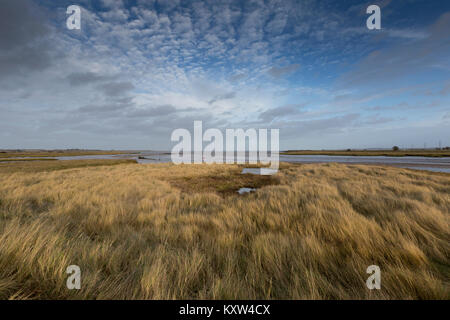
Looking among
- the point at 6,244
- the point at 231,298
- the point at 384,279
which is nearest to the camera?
the point at 231,298

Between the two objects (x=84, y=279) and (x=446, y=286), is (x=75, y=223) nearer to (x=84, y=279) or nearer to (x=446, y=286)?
(x=84, y=279)

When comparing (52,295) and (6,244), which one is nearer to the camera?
(52,295)

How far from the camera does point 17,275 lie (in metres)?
1.84

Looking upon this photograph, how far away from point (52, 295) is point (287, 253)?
2.88 m

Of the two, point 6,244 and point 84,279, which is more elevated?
point 6,244

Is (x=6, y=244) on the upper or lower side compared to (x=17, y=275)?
upper

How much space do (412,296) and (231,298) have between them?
1.94 metres

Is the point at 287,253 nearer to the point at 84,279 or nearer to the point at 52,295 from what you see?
the point at 84,279

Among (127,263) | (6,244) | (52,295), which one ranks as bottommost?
(127,263)

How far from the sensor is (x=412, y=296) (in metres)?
1.81

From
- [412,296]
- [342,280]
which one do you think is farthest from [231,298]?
[412,296]
